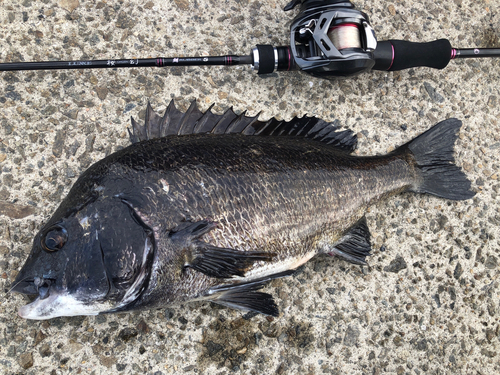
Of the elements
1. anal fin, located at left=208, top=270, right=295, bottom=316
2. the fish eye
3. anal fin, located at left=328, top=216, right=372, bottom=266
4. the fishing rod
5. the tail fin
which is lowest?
anal fin, located at left=208, top=270, right=295, bottom=316

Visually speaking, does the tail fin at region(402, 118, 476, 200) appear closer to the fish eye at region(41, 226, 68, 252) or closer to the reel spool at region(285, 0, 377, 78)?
the reel spool at region(285, 0, 377, 78)

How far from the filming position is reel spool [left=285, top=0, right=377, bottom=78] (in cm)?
192

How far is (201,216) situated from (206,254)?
0.56ft

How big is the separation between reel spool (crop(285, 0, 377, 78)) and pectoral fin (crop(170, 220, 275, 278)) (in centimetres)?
110

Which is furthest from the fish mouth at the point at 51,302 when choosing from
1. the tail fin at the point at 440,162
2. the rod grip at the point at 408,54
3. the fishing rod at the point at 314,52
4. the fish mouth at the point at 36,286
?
the rod grip at the point at 408,54

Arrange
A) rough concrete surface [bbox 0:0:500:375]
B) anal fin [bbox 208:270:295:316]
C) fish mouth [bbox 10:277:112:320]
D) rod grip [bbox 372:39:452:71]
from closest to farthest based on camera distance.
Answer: fish mouth [bbox 10:277:112:320]
anal fin [bbox 208:270:295:316]
rough concrete surface [bbox 0:0:500:375]
rod grip [bbox 372:39:452:71]

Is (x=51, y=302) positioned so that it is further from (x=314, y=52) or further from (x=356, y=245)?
(x=314, y=52)

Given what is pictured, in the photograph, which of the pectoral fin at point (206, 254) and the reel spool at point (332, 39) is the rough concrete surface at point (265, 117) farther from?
the pectoral fin at point (206, 254)

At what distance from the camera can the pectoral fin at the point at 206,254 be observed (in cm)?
154

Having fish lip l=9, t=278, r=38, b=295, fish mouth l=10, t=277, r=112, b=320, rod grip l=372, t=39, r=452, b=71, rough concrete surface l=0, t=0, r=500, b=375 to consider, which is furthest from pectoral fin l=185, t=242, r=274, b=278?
rod grip l=372, t=39, r=452, b=71

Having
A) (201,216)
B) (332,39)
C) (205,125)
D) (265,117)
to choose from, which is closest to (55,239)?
(201,216)

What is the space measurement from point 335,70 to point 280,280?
1.26 m

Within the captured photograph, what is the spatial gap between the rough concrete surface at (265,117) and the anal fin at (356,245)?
151 millimetres

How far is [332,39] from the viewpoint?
199 cm
